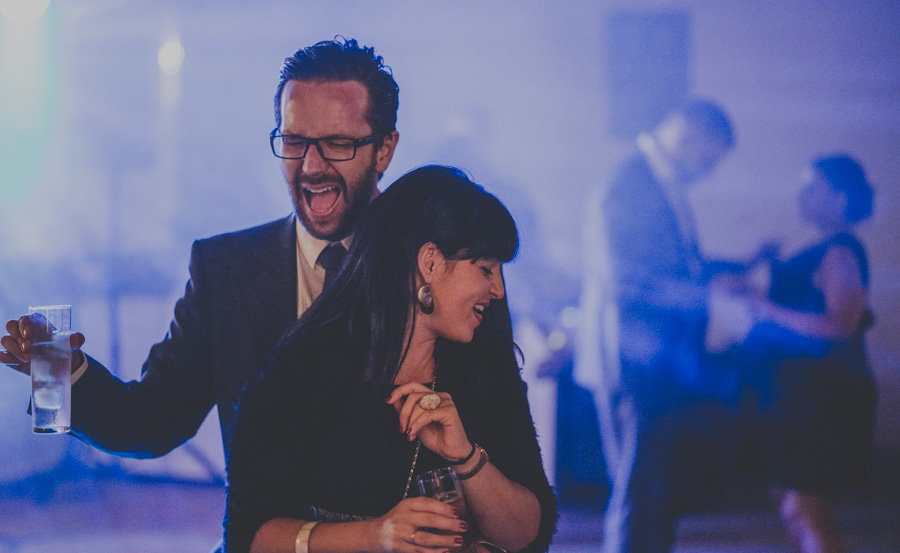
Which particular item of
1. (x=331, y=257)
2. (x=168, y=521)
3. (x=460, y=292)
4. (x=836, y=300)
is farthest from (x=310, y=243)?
(x=168, y=521)

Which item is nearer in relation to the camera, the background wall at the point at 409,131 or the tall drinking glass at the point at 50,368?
the tall drinking glass at the point at 50,368

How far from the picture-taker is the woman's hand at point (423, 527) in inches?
43.1

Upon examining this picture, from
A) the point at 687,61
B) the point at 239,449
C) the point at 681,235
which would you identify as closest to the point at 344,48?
the point at 239,449

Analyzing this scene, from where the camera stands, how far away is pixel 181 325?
1.60 metres

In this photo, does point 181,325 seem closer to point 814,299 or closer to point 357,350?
point 357,350

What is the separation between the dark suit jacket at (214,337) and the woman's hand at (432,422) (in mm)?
450

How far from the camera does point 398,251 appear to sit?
4.42 ft

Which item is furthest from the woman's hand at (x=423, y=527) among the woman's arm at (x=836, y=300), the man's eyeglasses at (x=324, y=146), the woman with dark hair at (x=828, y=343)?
the woman's arm at (x=836, y=300)

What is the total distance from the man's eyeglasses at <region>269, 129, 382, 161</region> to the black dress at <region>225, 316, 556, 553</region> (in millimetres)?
398

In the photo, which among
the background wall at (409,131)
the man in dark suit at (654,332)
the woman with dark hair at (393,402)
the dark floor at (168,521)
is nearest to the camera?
the woman with dark hair at (393,402)

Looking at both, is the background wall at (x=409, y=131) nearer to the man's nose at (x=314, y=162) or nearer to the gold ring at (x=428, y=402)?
the man's nose at (x=314, y=162)

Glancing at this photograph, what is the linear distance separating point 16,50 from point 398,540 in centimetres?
367

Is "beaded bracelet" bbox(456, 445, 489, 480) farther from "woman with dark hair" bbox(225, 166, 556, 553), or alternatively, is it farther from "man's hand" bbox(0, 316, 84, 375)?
"man's hand" bbox(0, 316, 84, 375)

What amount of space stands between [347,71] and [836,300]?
6.40ft
